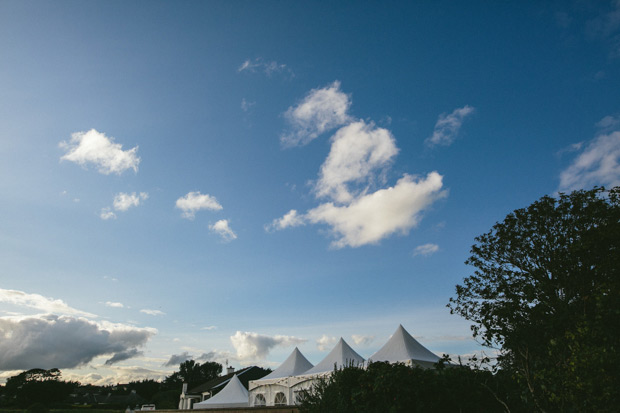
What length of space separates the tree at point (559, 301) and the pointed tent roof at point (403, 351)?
16.3 feet

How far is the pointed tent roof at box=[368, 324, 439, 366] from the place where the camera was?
55.9 ft

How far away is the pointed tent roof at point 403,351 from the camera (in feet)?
55.9

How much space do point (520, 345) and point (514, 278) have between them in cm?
593

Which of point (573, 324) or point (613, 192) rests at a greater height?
point (613, 192)

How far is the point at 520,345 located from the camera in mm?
7371

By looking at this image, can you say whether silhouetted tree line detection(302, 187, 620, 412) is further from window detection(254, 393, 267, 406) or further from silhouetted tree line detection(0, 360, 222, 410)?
silhouetted tree line detection(0, 360, 222, 410)

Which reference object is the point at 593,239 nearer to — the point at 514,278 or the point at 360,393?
the point at 514,278

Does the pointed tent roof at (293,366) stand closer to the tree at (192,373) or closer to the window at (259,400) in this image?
the window at (259,400)

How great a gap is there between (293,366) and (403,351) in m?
8.35

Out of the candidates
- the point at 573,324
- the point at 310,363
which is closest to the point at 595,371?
the point at 573,324

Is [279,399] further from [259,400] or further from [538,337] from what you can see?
[538,337]

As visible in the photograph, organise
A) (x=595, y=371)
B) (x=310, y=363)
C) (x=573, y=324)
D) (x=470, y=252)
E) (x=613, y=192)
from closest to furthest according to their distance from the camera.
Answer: (x=595, y=371) < (x=573, y=324) < (x=613, y=192) < (x=470, y=252) < (x=310, y=363)

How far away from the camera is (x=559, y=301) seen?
27.2 ft

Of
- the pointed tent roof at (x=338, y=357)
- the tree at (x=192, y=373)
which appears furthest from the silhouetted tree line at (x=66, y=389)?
the pointed tent roof at (x=338, y=357)
